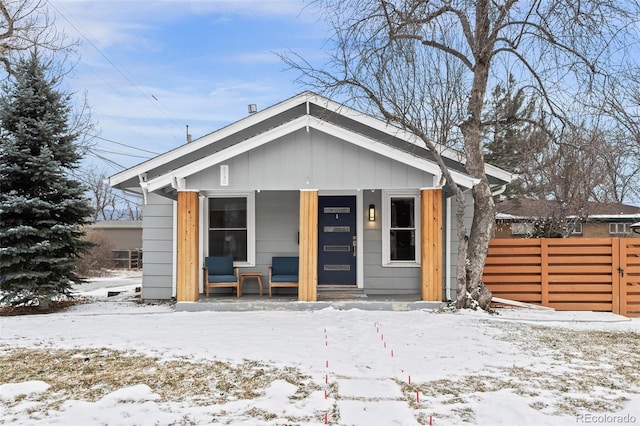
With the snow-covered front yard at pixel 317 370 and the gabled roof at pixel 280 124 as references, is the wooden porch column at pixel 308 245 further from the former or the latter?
the gabled roof at pixel 280 124

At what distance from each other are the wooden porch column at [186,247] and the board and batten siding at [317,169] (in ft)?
1.03

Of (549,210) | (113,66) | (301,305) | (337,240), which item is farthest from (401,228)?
(113,66)

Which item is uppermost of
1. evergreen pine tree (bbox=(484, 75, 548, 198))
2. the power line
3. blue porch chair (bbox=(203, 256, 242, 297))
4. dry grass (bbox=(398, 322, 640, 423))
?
the power line

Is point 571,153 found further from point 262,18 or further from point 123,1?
point 123,1

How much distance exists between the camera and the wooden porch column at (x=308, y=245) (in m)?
8.49

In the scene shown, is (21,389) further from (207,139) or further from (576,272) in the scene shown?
(576,272)

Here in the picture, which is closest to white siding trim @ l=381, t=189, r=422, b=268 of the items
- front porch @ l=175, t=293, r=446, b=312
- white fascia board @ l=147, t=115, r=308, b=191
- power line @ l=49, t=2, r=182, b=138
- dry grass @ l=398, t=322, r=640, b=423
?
front porch @ l=175, t=293, r=446, b=312

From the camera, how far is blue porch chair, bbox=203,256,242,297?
9266mm

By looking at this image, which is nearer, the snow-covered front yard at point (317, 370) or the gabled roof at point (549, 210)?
the snow-covered front yard at point (317, 370)

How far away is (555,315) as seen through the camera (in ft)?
28.7

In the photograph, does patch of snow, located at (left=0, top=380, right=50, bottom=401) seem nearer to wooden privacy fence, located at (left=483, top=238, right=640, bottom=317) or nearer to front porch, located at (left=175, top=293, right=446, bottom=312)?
front porch, located at (left=175, top=293, right=446, bottom=312)

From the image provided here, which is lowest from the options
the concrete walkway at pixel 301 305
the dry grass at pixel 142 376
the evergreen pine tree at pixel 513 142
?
the dry grass at pixel 142 376

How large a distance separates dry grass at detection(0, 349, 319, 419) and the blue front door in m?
4.90

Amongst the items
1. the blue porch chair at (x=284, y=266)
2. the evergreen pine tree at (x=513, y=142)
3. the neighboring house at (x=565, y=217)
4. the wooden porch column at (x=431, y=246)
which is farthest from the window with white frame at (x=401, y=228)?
the evergreen pine tree at (x=513, y=142)
